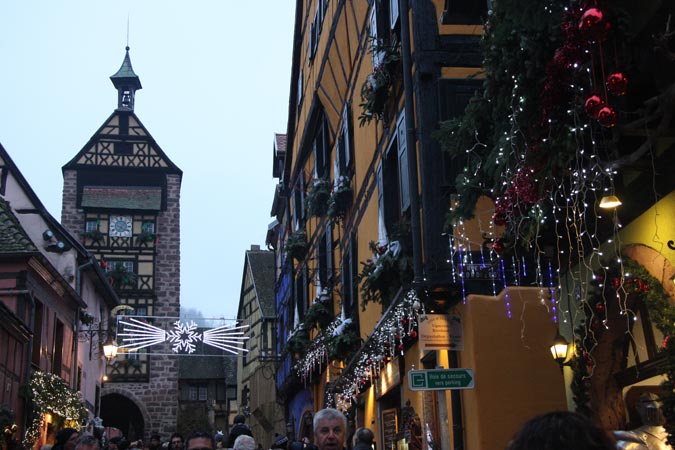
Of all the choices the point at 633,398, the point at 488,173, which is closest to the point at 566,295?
the point at 633,398

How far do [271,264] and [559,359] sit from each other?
1356 inches

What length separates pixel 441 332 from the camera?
10.8m

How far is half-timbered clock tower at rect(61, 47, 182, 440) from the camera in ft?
136

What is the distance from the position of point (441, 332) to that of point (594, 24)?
5.39 m

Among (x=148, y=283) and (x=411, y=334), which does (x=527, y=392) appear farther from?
(x=148, y=283)

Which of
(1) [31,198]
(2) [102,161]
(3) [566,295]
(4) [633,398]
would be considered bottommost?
(4) [633,398]

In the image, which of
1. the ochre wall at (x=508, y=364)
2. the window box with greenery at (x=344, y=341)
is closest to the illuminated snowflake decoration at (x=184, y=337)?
the window box with greenery at (x=344, y=341)

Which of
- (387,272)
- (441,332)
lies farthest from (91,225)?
(441,332)

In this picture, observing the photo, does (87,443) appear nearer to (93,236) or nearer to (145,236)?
(93,236)

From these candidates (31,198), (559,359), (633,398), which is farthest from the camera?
(31,198)

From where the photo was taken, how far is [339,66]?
1831 centimetres

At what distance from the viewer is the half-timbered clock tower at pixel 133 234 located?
41.5m

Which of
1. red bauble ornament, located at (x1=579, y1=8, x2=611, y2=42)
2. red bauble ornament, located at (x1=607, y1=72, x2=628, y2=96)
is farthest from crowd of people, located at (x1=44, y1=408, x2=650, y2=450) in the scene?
red bauble ornament, located at (x1=579, y1=8, x2=611, y2=42)

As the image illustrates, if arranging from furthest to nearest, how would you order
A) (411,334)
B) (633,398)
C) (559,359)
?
1. (411,334)
2. (559,359)
3. (633,398)
